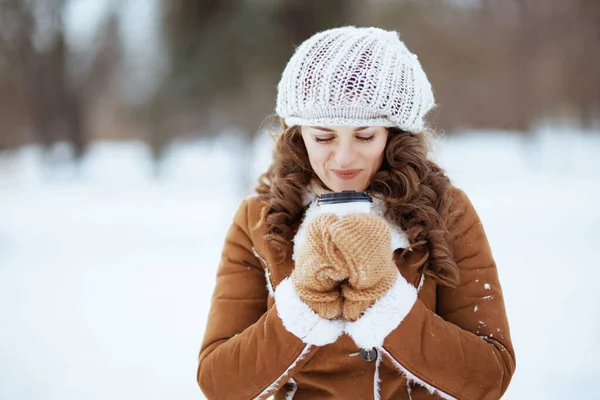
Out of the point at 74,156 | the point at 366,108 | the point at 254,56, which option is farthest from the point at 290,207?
the point at 74,156

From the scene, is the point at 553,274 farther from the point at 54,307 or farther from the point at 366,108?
the point at 54,307

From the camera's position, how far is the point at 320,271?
1098 mm

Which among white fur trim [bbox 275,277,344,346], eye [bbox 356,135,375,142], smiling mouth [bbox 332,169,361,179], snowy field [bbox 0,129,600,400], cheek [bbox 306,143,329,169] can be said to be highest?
eye [bbox 356,135,375,142]

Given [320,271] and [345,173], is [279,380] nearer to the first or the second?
[320,271]

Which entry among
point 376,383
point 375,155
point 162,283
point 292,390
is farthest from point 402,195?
point 162,283

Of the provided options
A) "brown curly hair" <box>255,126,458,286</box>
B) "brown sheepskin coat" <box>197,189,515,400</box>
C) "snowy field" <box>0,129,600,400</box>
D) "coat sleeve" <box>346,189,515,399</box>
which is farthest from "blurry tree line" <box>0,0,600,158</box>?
"coat sleeve" <box>346,189,515,399</box>

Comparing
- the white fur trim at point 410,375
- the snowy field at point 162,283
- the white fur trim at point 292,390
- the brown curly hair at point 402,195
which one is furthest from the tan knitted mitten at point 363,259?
the snowy field at point 162,283

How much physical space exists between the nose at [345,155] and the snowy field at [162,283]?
0.59 metres

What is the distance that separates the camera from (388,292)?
3.80ft

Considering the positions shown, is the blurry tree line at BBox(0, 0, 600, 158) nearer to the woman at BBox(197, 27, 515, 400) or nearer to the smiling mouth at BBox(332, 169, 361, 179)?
the woman at BBox(197, 27, 515, 400)

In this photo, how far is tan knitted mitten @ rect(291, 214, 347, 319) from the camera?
3.57ft

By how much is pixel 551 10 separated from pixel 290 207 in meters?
16.4

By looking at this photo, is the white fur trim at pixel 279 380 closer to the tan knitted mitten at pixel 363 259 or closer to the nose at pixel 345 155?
the tan knitted mitten at pixel 363 259

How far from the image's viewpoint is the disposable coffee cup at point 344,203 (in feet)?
3.81
